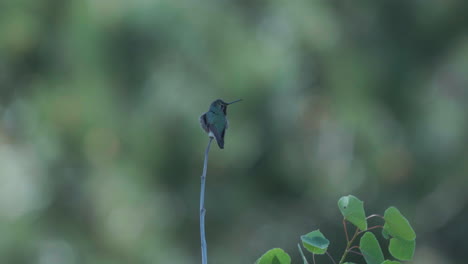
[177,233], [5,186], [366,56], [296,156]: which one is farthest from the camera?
[366,56]

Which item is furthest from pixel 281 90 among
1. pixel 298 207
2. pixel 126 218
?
pixel 126 218

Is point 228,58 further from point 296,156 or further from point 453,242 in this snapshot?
point 453,242

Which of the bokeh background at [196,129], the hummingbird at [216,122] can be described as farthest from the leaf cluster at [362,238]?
the bokeh background at [196,129]

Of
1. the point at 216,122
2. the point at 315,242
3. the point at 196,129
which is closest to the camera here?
the point at 315,242

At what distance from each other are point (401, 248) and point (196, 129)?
2.95 m

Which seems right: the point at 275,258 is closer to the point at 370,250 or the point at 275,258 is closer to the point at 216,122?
the point at 370,250

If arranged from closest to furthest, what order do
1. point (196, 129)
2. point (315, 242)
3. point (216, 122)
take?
point (315, 242) → point (216, 122) → point (196, 129)

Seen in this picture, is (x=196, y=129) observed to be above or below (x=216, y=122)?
above

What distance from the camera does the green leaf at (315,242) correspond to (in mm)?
792

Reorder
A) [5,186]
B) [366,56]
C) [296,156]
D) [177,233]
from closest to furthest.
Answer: [5,186] → [177,233] → [296,156] → [366,56]

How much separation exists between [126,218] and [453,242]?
7.67 feet

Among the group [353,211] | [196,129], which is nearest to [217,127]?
[353,211]

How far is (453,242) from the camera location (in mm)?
5219

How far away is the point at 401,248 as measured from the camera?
0.85 meters
